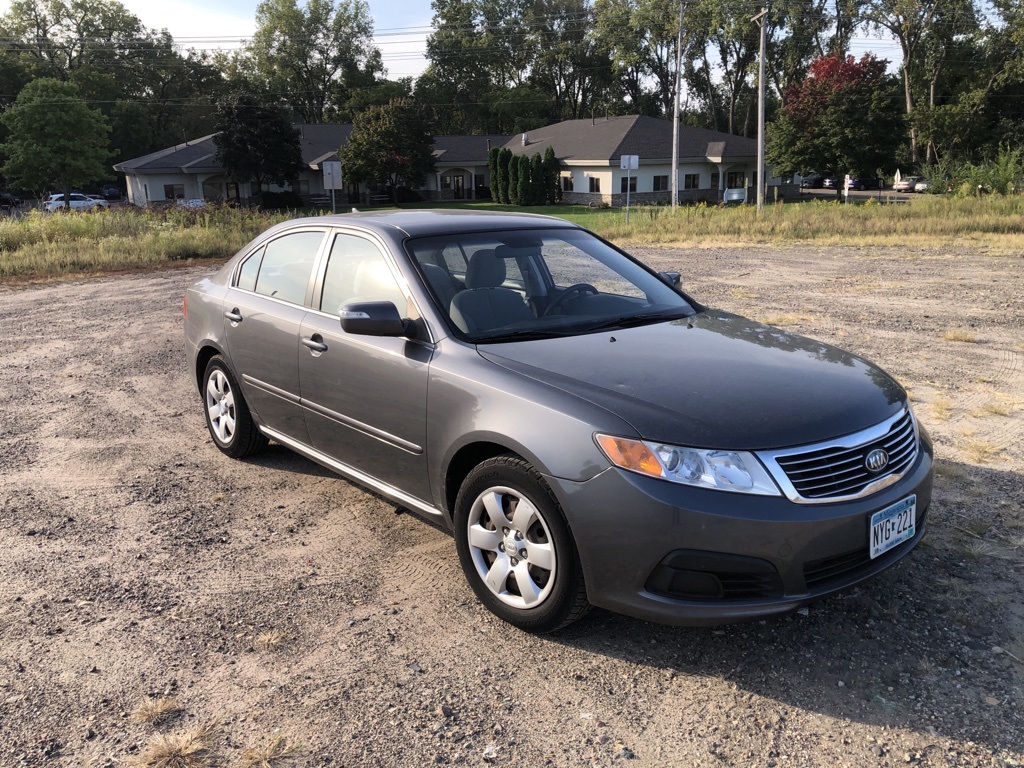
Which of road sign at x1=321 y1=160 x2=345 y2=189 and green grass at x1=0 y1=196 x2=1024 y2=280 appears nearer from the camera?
green grass at x1=0 y1=196 x2=1024 y2=280

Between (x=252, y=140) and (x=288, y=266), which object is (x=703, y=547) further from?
(x=252, y=140)

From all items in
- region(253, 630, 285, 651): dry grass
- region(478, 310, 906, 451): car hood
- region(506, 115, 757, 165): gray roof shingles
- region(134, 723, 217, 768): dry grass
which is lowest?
region(134, 723, 217, 768): dry grass

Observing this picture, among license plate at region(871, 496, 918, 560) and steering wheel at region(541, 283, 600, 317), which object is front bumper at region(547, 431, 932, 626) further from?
steering wheel at region(541, 283, 600, 317)

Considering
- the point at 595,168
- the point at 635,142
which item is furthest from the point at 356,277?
the point at 635,142

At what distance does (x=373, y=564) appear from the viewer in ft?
13.8

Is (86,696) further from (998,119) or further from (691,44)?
(691,44)

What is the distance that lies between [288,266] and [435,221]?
106cm

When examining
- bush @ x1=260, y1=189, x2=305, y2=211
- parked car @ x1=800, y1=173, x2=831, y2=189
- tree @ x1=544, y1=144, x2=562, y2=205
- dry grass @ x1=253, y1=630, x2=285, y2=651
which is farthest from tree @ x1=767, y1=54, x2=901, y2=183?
dry grass @ x1=253, y1=630, x2=285, y2=651

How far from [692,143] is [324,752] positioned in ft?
190

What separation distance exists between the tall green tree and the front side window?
253 ft

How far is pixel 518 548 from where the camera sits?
341cm

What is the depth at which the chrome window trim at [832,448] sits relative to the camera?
3.00 m

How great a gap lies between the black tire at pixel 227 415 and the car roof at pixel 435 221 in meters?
1.15

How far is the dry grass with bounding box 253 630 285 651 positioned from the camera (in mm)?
3465
